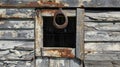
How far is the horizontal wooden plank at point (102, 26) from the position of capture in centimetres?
402

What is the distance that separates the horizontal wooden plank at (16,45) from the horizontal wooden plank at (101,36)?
0.73 metres

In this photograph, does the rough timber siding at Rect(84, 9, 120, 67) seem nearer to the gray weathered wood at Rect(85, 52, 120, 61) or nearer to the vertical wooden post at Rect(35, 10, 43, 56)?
the gray weathered wood at Rect(85, 52, 120, 61)

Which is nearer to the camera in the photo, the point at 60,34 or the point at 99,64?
the point at 99,64

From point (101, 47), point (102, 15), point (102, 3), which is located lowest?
point (101, 47)

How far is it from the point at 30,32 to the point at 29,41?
12 cm

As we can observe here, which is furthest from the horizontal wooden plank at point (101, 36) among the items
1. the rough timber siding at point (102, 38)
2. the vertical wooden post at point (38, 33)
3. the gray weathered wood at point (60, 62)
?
the vertical wooden post at point (38, 33)

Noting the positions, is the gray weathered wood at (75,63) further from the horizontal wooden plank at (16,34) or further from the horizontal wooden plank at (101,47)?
the horizontal wooden plank at (16,34)

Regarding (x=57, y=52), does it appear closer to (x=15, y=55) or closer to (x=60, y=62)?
(x=60, y=62)

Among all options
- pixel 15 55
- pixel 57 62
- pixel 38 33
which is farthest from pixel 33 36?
pixel 57 62

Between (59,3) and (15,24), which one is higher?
(59,3)

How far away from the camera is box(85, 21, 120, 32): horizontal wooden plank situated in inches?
158

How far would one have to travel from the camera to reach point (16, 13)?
13.4ft

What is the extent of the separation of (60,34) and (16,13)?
63cm

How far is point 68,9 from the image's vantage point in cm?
403
